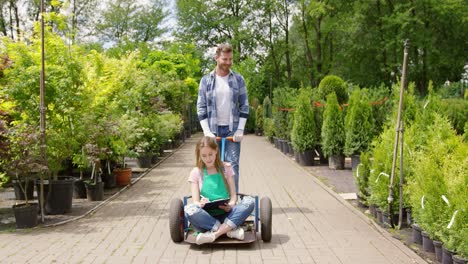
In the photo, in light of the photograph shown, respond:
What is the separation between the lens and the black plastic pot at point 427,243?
488 centimetres

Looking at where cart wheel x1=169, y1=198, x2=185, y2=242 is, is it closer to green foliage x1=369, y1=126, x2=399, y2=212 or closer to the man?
the man

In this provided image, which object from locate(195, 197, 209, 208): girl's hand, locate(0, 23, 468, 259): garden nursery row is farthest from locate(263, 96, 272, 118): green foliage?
locate(195, 197, 209, 208): girl's hand

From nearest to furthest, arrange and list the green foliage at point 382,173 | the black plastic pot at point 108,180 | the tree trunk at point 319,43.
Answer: the green foliage at point 382,173 < the black plastic pot at point 108,180 < the tree trunk at point 319,43

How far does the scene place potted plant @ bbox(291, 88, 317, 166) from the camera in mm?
13336

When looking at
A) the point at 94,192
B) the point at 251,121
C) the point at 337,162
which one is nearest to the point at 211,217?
the point at 94,192

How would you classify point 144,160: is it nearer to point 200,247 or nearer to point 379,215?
point 379,215

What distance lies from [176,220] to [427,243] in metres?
2.54

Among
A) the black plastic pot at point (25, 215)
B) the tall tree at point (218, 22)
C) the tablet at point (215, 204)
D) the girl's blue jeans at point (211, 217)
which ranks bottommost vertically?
the black plastic pot at point (25, 215)

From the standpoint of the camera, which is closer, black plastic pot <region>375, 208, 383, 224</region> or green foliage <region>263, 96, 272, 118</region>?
black plastic pot <region>375, 208, 383, 224</region>

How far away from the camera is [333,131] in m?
12.2

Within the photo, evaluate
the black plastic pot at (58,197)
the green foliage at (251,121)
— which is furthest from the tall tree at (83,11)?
the black plastic pot at (58,197)

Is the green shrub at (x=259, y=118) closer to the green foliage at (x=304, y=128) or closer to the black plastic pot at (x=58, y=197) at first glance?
the green foliage at (x=304, y=128)

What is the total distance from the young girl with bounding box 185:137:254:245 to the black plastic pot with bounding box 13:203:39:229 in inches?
94.0

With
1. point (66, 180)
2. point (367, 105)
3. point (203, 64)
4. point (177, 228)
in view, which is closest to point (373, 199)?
point (177, 228)
